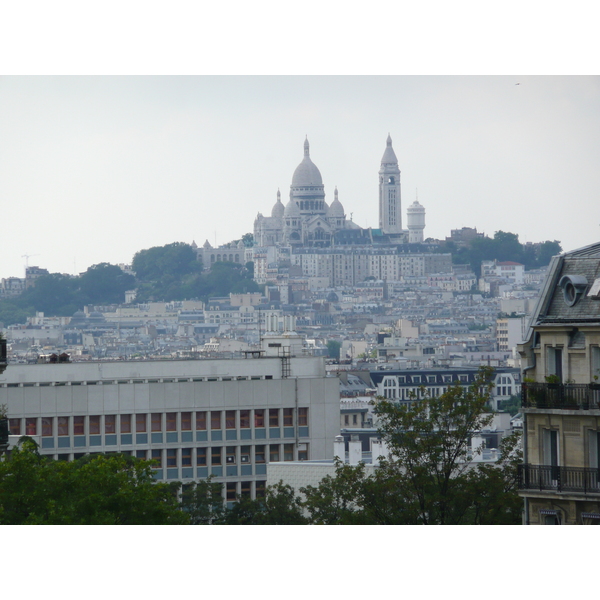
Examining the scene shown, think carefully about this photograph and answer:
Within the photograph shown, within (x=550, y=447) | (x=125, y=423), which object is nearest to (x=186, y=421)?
(x=125, y=423)

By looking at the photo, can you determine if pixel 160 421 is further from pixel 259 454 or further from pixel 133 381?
pixel 133 381

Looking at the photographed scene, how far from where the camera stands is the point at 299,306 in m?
185

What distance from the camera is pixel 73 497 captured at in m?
A: 15.5

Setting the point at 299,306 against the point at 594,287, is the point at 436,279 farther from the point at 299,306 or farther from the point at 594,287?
the point at 594,287

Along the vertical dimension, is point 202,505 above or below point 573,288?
below

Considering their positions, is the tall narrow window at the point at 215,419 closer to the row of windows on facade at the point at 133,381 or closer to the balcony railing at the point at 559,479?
the row of windows on facade at the point at 133,381

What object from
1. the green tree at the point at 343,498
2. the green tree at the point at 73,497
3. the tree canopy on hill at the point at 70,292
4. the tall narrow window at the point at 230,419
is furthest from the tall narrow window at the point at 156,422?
the tree canopy on hill at the point at 70,292

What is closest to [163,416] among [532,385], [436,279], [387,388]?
[532,385]

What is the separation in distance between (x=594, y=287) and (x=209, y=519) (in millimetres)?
12636

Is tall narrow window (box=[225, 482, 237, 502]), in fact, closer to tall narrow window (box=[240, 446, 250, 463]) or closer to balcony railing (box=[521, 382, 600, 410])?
tall narrow window (box=[240, 446, 250, 463])

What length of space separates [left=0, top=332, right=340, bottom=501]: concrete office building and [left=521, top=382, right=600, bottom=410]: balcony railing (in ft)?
50.6

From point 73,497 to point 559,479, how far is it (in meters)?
4.65

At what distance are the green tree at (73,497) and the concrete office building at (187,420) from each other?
44.8ft

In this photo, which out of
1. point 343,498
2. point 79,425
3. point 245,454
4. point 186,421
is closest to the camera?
point 343,498
